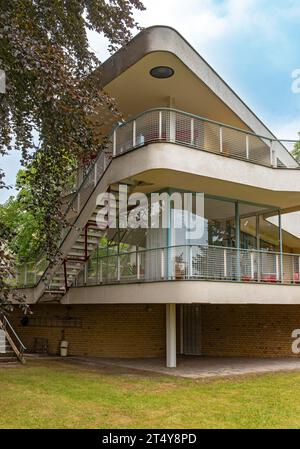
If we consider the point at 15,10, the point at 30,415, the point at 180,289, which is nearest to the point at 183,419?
the point at 30,415

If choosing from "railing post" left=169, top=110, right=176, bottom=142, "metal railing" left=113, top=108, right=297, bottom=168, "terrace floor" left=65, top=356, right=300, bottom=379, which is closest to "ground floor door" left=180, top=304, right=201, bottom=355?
"terrace floor" left=65, top=356, right=300, bottom=379

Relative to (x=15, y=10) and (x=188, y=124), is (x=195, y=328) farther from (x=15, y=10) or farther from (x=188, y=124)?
(x=15, y=10)

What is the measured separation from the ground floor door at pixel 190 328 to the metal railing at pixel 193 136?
629cm

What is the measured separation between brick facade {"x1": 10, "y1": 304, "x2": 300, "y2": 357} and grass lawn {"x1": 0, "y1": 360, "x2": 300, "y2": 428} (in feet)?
12.5

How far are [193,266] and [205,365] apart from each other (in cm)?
391

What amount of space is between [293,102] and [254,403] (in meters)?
16.7

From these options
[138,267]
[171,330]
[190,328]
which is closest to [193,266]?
[138,267]

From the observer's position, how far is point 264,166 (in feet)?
46.7

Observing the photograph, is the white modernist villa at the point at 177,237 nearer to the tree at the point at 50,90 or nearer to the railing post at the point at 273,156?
the railing post at the point at 273,156

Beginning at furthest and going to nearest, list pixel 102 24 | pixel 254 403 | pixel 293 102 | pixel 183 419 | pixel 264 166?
1. pixel 293 102
2. pixel 264 166
3. pixel 102 24
4. pixel 254 403
5. pixel 183 419

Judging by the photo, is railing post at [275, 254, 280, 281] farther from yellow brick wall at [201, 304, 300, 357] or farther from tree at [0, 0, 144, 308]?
tree at [0, 0, 144, 308]

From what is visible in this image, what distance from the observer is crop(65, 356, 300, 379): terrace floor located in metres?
12.7

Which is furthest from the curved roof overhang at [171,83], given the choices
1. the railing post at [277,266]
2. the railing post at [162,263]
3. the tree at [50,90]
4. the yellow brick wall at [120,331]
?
the yellow brick wall at [120,331]

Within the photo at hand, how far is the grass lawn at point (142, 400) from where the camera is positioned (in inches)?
291
